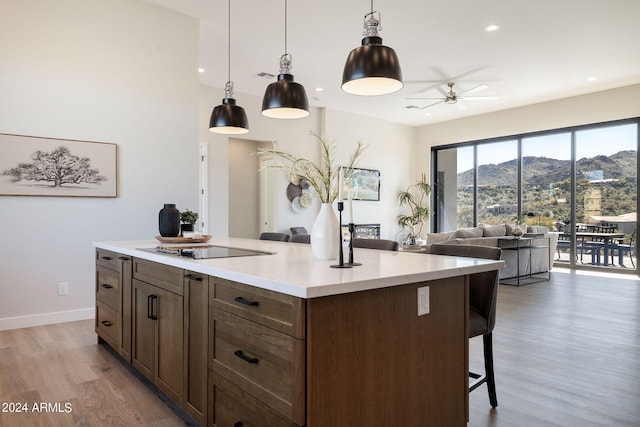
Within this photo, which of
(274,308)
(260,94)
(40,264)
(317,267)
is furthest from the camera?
(260,94)

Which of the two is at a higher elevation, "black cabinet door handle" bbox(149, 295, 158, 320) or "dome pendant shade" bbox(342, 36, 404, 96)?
"dome pendant shade" bbox(342, 36, 404, 96)

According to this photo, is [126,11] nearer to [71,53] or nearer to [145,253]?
[71,53]

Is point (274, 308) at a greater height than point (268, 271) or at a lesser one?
lesser

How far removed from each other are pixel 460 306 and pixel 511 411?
0.79 metres

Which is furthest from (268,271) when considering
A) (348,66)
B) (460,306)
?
(348,66)

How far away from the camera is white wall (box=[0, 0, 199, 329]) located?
12.5ft

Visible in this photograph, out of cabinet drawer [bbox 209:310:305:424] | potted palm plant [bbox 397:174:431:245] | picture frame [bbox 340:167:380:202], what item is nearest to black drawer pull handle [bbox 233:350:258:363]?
cabinet drawer [bbox 209:310:305:424]

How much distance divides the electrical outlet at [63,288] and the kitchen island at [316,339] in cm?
241

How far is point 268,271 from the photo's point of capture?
1.65m

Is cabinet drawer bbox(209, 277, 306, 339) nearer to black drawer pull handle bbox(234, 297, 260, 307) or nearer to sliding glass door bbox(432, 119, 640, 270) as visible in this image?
black drawer pull handle bbox(234, 297, 260, 307)

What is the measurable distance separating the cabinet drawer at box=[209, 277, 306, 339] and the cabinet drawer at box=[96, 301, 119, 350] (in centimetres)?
153

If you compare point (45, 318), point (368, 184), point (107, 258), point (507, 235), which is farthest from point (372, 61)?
point (368, 184)

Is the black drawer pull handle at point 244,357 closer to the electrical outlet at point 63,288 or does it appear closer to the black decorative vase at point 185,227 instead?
the black decorative vase at point 185,227

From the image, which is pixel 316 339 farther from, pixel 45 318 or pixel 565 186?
pixel 565 186
